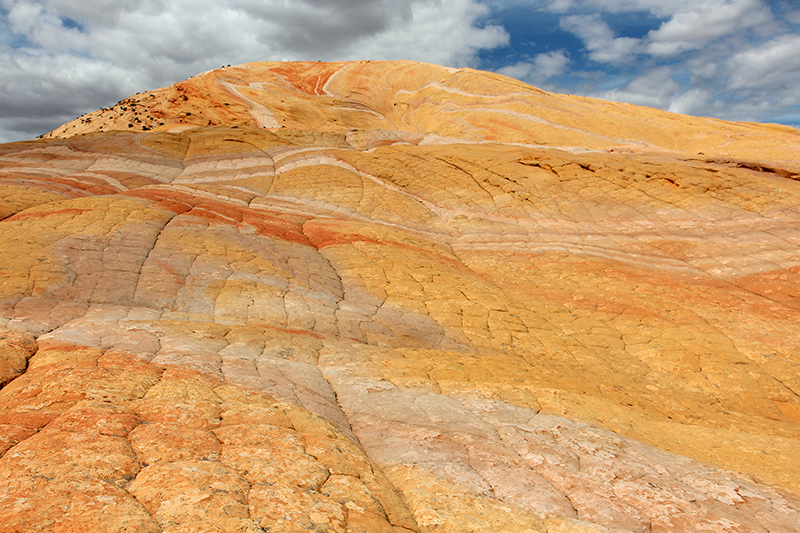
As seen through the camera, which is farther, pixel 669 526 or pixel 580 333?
pixel 580 333

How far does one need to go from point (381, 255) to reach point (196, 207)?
23.8 feet

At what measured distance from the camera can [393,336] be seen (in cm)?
1092

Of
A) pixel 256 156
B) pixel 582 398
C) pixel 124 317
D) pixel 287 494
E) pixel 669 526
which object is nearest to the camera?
pixel 287 494

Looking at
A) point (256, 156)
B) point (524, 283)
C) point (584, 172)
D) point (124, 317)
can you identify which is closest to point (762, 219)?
point (584, 172)

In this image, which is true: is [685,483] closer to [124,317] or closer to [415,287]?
[415,287]

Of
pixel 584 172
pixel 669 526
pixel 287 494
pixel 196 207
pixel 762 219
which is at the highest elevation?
pixel 584 172

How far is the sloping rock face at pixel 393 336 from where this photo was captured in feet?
14.7

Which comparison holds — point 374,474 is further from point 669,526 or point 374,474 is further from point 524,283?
point 524,283

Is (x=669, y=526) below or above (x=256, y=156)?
below

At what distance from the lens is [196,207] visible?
16344mm

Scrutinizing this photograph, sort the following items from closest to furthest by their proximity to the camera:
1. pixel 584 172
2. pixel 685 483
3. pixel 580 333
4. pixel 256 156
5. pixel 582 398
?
pixel 685 483, pixel 582 398, pixel 580 333, pixel 584 172, pixel 256 156

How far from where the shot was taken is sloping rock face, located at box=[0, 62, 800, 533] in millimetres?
4477

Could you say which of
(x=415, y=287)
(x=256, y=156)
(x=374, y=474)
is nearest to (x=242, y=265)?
(x=415, y=287)

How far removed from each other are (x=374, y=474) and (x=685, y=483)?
4196 millimetres
